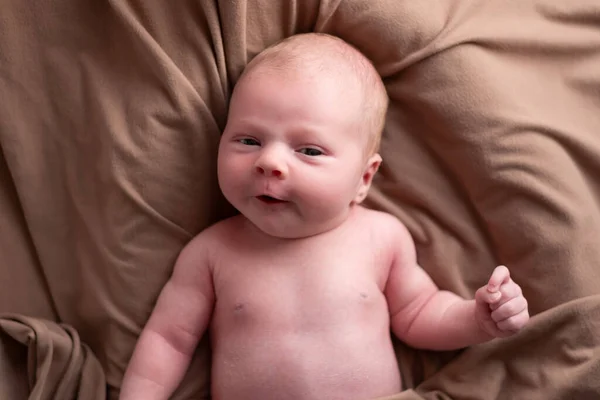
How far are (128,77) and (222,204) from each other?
0.84 feet

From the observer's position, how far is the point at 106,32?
113 cm

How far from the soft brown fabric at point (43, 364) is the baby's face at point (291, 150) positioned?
36 cm

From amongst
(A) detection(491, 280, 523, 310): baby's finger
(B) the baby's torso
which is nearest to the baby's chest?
(B) the baby's torso

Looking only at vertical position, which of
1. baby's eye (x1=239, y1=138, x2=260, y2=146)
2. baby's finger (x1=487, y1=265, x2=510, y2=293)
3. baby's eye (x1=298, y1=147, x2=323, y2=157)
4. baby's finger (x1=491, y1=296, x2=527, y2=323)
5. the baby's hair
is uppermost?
the baby's hair

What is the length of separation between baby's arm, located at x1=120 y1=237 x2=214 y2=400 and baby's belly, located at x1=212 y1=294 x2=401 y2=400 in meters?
0.07

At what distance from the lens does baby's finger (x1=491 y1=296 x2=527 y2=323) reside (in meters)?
0.99

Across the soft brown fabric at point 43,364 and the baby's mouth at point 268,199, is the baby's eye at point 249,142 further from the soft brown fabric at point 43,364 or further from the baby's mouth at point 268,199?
the soft brown fabric at point 43,364

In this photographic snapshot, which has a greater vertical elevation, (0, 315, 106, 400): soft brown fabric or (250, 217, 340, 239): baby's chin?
(250, 217, 340, 239): baby's chin

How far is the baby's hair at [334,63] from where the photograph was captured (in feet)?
3.55

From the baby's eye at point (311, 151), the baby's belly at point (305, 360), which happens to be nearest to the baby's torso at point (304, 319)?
the baby's belly at point (305, 360)

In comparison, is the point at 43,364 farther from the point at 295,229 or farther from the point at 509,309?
the point at 509,309

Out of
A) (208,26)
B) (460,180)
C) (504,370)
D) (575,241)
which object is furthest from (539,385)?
(208,26)

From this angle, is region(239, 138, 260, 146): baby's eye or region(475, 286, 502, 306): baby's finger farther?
region(239, 138, 260, 146): baby's eye

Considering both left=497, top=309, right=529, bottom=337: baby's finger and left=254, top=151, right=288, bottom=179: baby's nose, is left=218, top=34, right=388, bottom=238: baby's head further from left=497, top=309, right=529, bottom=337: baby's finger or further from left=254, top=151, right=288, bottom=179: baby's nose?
left=497, top=309, right=529, bottom=337: baby's finger
